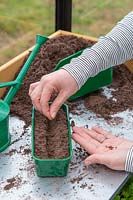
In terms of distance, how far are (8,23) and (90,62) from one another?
116cm

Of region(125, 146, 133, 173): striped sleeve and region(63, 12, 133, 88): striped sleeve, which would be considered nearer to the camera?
region(125, 146, 133, 173): striped sleeve

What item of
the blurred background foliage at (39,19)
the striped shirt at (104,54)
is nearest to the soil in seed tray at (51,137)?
the striped shirt at (104,54)

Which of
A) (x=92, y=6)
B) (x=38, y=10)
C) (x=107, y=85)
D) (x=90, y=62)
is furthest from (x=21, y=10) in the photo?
(x=90, y=62)

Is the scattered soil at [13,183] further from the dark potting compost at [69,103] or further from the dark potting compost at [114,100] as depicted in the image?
the dark potting compost at [114,100]

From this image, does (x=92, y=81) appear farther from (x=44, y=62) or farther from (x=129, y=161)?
(x=129, y=161)

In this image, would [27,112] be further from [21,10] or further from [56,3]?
[21,10]

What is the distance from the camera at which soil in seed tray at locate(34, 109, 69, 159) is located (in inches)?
45.8

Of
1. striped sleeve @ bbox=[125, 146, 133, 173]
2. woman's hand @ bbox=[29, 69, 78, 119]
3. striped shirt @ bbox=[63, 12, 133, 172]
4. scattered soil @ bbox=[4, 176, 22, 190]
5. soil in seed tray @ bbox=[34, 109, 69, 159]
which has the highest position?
striped shirt @ bbox=[63, 12, 133, 172]

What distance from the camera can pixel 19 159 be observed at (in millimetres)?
1242

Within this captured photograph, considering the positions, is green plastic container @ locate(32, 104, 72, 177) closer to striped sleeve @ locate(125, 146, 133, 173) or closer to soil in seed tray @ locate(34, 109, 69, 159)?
soil in seed tray @ locate(34, 109, 69, 159)

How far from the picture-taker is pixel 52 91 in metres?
1.22

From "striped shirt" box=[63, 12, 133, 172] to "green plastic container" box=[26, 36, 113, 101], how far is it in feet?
0.38

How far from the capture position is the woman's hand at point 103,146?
1.17 meters

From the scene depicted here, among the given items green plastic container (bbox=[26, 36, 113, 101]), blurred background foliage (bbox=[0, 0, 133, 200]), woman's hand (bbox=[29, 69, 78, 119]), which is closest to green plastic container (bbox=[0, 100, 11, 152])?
woman's hand (bbox=[29, 69, 78, 119])
